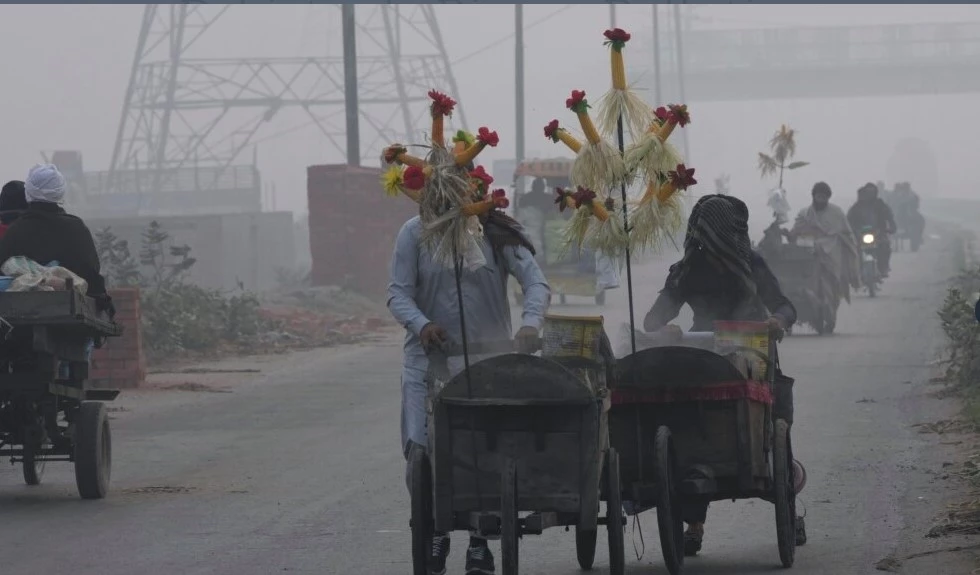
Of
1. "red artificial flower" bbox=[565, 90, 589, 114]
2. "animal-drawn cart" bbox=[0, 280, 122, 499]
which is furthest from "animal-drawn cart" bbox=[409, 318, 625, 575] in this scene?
"animal-drawn cart" bbox=[0, 280, 122, 499]

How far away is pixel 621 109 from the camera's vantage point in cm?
808

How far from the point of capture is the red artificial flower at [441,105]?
7.41 m

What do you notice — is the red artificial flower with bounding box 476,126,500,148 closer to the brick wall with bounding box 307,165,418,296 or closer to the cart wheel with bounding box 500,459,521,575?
the cart wheel with bounding box 500,459,521,575

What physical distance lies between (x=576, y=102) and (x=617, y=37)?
1.17 feet

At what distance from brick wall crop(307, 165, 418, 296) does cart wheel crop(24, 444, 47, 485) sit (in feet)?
72.7

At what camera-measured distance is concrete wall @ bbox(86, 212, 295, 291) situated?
124ft

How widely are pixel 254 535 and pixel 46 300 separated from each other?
1.96m

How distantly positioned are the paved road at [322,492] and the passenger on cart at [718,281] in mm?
816

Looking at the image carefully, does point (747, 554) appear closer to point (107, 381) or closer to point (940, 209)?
point (107, 381)

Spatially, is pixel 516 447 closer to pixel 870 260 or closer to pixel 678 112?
pixel 678 112

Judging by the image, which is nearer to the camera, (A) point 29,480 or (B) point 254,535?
(B) point 254,535

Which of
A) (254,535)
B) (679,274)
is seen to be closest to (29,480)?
(254,535)

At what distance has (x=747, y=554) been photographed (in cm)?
887

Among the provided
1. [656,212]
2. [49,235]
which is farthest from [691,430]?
[49,235]
